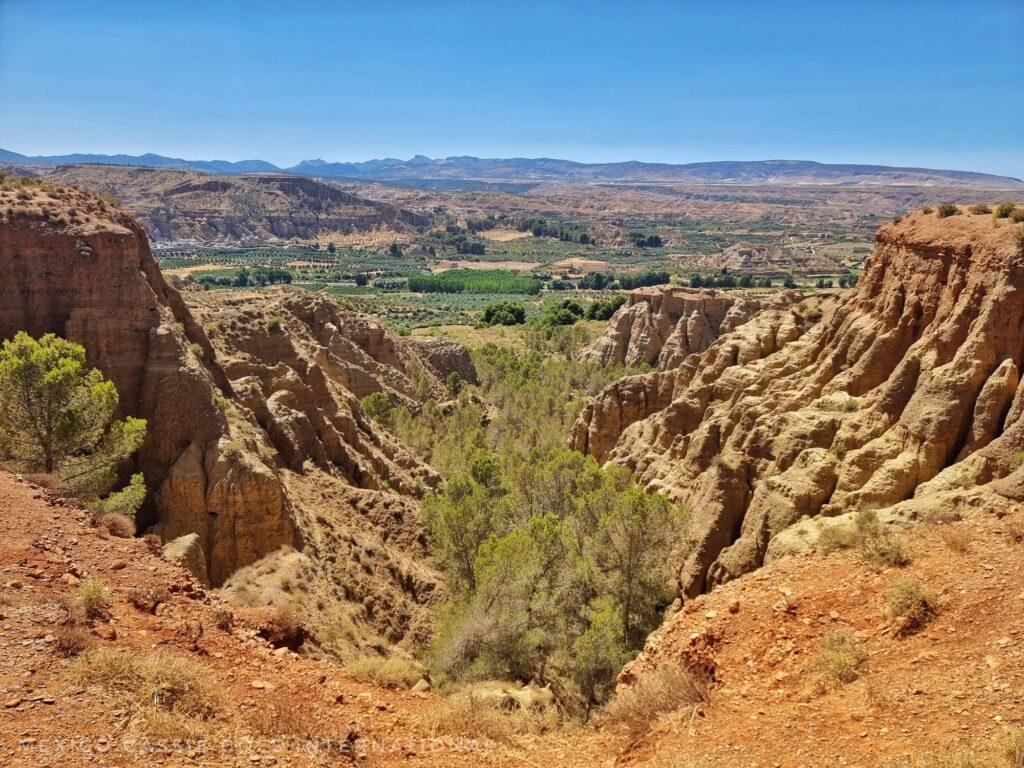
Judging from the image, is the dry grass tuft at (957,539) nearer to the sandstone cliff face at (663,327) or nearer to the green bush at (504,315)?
the sandstone cliff face at (663,327)

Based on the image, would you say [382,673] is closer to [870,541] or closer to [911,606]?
[911,606]

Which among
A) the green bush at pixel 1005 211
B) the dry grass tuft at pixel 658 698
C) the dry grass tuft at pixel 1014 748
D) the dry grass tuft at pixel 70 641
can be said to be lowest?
the dry grass tuft at pixel 658 698

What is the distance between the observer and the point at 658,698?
12.8 metres

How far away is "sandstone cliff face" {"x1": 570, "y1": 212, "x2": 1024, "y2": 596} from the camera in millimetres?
18797

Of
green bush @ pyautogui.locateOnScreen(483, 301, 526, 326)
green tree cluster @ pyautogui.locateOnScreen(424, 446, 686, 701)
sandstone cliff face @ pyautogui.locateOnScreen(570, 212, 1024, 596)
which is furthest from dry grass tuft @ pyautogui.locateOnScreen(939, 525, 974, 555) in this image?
green bush @ pyautogui.locateOnScreen(483, 301, 526, 326)

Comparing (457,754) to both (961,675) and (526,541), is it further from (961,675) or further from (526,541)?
(526,541)

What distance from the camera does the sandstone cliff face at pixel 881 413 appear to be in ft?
61.7

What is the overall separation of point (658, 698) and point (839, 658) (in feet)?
11.0

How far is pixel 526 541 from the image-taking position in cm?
2478

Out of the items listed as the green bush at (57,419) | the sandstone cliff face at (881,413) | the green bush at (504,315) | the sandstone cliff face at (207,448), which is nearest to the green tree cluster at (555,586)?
the sandstone cliff face at (881,413)

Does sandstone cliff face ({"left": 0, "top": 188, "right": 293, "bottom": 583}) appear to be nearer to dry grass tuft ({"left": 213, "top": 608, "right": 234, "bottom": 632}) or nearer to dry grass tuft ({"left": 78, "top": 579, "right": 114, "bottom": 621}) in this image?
dry grass tuft ({"left": 213, "top": 608, "right": 234, "bottom": 632})

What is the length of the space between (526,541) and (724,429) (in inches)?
380

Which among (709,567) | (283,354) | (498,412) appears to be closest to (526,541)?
(709,567)

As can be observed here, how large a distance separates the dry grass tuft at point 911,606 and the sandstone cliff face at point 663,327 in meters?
59.7
